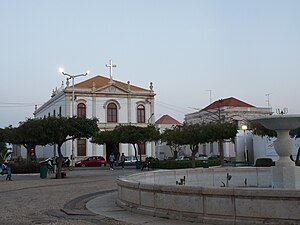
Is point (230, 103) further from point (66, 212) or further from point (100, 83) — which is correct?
point (66, 212)

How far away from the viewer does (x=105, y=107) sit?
64125mm

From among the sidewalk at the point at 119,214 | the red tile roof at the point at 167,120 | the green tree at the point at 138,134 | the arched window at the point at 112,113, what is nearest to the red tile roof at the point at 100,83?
the arched window at the point at 112,113

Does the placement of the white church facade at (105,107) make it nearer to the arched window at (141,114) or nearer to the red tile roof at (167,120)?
the arched window at (141,114)

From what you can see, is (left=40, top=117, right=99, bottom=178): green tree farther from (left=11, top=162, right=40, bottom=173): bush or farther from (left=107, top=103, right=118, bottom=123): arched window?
(left=107, top=103, right=118, bottom=123): arched window

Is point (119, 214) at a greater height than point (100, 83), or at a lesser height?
lesser

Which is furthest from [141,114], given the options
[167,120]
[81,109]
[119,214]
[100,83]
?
[119,214]

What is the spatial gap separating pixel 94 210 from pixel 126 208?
103 centimetres

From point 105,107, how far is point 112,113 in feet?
5.10

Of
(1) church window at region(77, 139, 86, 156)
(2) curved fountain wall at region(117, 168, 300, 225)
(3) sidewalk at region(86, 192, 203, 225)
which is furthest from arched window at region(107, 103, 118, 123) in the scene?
(2) curved fountain wall at region(117, 168, 300, 225)

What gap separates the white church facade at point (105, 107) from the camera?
6153 cm

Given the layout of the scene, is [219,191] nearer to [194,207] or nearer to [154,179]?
[194,207]

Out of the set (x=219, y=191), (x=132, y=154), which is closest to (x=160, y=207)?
(x=219, y=191)

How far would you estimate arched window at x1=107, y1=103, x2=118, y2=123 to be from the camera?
212 feet

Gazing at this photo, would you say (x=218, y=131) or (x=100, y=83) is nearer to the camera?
(x=218, y=131)
